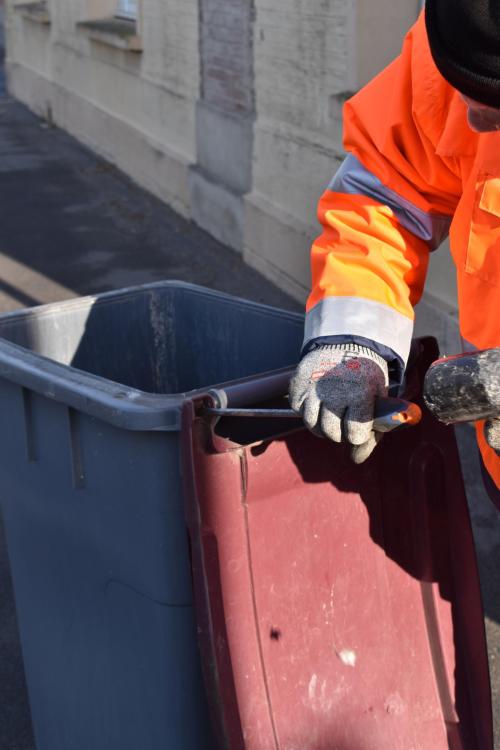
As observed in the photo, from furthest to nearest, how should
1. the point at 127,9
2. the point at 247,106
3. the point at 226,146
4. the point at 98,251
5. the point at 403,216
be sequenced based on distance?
1. the point at 127,9
2. the point at 98,251
3. the point at 226,146
4. the point at 247,106
5. the point at 403,216

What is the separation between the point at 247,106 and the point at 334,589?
17.2 ft

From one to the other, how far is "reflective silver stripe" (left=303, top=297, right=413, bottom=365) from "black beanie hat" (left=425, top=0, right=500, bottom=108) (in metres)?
0.42

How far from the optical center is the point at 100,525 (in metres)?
1.93

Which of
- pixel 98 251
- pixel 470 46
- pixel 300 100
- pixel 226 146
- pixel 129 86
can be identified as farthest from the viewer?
pixel 129 86

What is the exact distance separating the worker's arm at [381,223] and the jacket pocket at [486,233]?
0.43 ft

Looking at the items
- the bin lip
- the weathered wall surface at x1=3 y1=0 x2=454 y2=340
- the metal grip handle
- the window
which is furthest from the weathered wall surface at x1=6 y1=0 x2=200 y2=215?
the metal grip handle

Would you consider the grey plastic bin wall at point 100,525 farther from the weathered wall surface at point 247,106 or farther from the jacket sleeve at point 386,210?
the weathered wall surface at point 247,106

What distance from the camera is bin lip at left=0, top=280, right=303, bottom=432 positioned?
1773 millimetres

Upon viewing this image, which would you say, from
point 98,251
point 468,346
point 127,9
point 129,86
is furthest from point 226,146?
point 468,346

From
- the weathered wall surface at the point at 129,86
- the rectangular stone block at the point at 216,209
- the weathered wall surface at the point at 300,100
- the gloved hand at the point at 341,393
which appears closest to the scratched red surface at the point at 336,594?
the gloved hand at the point at 341,393

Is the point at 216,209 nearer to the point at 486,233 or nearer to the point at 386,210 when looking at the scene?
the point at 386,210

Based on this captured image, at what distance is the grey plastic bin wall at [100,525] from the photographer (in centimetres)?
183

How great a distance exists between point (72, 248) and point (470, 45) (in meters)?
5.90

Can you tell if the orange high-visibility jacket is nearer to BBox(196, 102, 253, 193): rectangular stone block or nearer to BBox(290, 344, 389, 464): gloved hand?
BBox(290, 344, 389, 464): gloved hand
